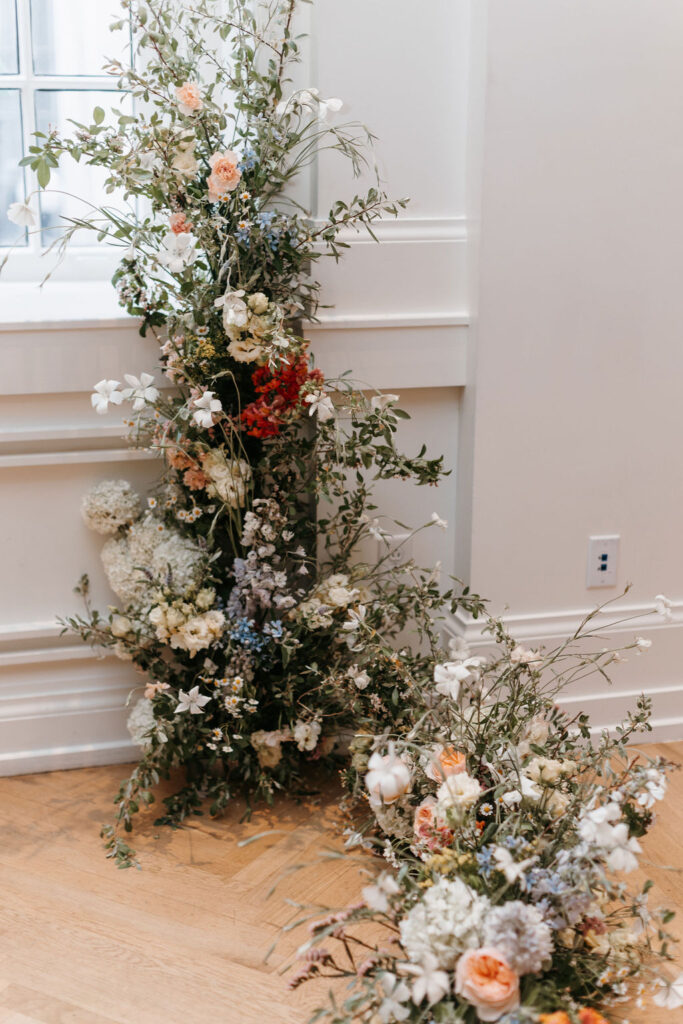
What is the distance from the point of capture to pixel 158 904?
1.97m

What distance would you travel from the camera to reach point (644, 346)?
242 cm

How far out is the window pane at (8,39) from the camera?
7.78ft

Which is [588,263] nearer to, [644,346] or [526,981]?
[644,346]

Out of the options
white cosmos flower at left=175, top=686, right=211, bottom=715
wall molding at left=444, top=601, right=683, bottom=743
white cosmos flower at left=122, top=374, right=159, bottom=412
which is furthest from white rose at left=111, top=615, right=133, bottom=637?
wall molding at left=444, top=601, right=683, bottom=743

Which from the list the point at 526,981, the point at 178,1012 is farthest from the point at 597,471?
the point at 178,1012

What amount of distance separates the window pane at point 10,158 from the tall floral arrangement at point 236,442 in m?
0.30

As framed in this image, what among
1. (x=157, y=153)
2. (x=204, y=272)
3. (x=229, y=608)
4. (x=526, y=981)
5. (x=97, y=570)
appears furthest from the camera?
(x=97, y=570)

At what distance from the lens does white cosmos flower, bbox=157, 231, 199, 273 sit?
6.37ft

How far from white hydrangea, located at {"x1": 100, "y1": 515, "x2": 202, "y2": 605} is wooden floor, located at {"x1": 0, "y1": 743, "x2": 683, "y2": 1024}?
1.55ft

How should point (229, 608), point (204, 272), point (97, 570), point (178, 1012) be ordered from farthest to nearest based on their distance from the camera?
point (97, 570)
point (204, 272)
point (229, 608)
point (178, 1012)

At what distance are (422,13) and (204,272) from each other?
0.71m

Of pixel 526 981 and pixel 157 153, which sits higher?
pixel 157 153

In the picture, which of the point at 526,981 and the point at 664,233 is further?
the point at 664,233

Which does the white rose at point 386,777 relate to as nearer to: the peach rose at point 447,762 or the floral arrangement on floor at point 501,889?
the floral arrangement on floor at point 501,889
